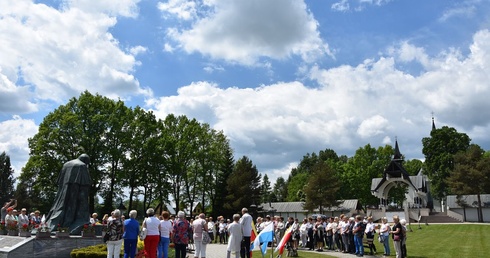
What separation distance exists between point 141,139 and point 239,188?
1194cm

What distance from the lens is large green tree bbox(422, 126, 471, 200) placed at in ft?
226

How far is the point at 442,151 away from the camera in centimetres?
7056

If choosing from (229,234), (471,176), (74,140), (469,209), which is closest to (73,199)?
(229,234)

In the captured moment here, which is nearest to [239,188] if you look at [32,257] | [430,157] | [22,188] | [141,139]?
[141,139]

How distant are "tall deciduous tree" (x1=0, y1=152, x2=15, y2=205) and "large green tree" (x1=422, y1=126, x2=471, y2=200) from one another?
62.8m

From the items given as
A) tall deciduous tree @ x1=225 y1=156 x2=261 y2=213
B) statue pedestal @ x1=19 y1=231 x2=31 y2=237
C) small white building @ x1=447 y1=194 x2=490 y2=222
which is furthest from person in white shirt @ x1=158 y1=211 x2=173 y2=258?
small white building @ x1=447 y1=194 x2=490 y2=222

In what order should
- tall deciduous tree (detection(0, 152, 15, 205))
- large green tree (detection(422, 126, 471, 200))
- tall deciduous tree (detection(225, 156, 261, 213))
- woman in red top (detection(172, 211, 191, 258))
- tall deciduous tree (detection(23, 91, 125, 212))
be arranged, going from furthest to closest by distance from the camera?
1. large green tree (detection(422, 126, 471, 200))
2. tall deciduous tree (detection(0, 152, 15, 205))
3. tall deciduous tree (detection(225, 156, 261, 213))
4. tall deciduous tree (detection(23, 91, 125, 212))
5. woman in red top (detection(172, 211, 191, 258))

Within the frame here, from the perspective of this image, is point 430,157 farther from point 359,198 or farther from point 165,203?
point 165,203

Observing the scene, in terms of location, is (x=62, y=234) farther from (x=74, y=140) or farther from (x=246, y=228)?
(x=74, y=140)

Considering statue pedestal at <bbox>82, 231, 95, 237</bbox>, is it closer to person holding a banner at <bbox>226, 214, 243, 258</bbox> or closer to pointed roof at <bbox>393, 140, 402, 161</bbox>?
person holding a banner at <bbox>226, 214, 243, 258</bbox>

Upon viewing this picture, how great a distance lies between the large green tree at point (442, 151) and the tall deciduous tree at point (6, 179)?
62.8 metres

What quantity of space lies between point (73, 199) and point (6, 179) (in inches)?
1555

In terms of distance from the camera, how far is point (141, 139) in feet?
139

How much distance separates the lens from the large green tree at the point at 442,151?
6894 cm
